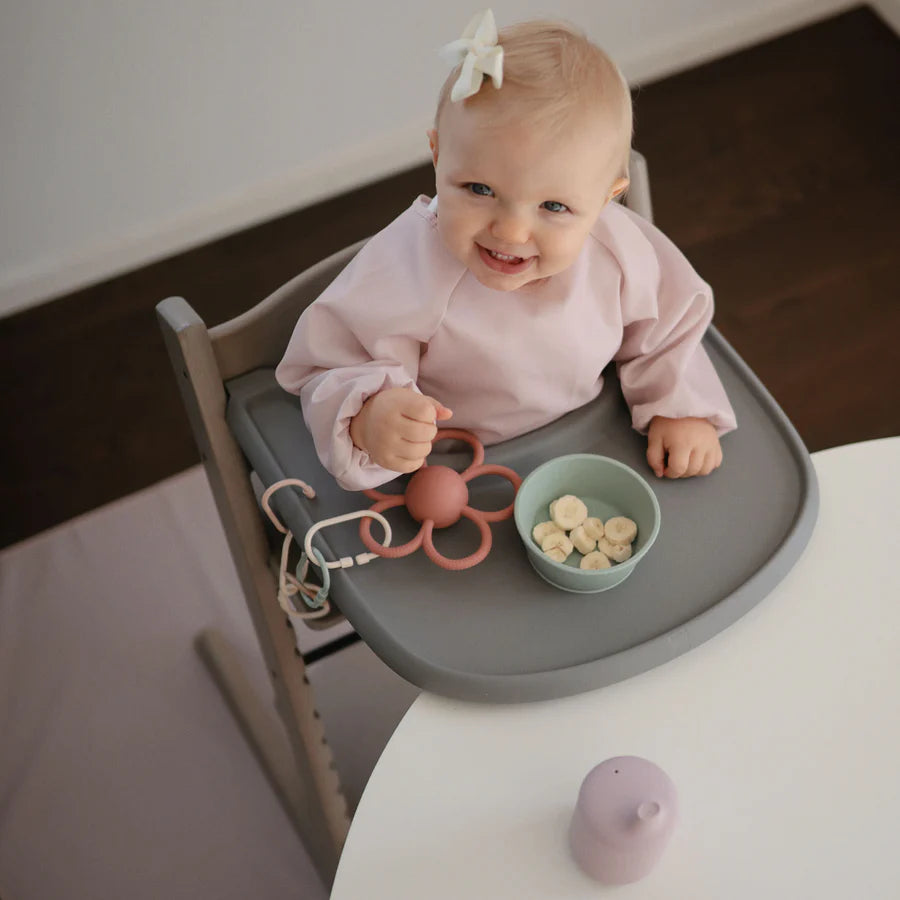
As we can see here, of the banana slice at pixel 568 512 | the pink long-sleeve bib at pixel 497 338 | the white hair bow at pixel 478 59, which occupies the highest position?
the white hair bow at pixel 478 59

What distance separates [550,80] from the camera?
75 cm

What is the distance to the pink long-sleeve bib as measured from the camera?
87 centimetres

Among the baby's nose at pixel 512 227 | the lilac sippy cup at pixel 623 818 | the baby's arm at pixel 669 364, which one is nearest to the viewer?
the lilac sippy cup at pixel 623 818

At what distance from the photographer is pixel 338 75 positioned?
189 centimetres

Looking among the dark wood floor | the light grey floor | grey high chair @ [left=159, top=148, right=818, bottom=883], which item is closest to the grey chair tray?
grey high chair @ [left=159, top=148, right=818, bottom=883]

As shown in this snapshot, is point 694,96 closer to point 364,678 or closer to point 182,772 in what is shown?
point 364,678

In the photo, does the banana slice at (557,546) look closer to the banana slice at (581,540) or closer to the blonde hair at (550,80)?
the banana slice at (581,540)

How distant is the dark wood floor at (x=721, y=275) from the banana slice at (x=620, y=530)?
977 millimetres

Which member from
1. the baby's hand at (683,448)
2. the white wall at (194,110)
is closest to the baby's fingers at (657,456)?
the baby's hand at (683,448)

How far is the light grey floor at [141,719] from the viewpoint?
140 centimetres

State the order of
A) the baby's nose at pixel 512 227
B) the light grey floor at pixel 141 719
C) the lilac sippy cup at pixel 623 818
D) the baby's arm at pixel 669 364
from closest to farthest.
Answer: the lilac sippy cup at pixel 623 818
the baby's nose at pixel 512 227
the baby's arm at pixel 669 364
the light grey floor at pixel 141 719

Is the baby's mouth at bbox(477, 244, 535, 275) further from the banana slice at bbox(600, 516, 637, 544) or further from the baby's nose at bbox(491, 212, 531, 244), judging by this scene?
the banana slice at bbox(600, 516, 637, 544)

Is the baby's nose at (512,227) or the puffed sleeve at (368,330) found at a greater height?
the baby's nose at (512,227)

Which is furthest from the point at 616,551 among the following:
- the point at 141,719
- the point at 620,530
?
the point at 141,719
